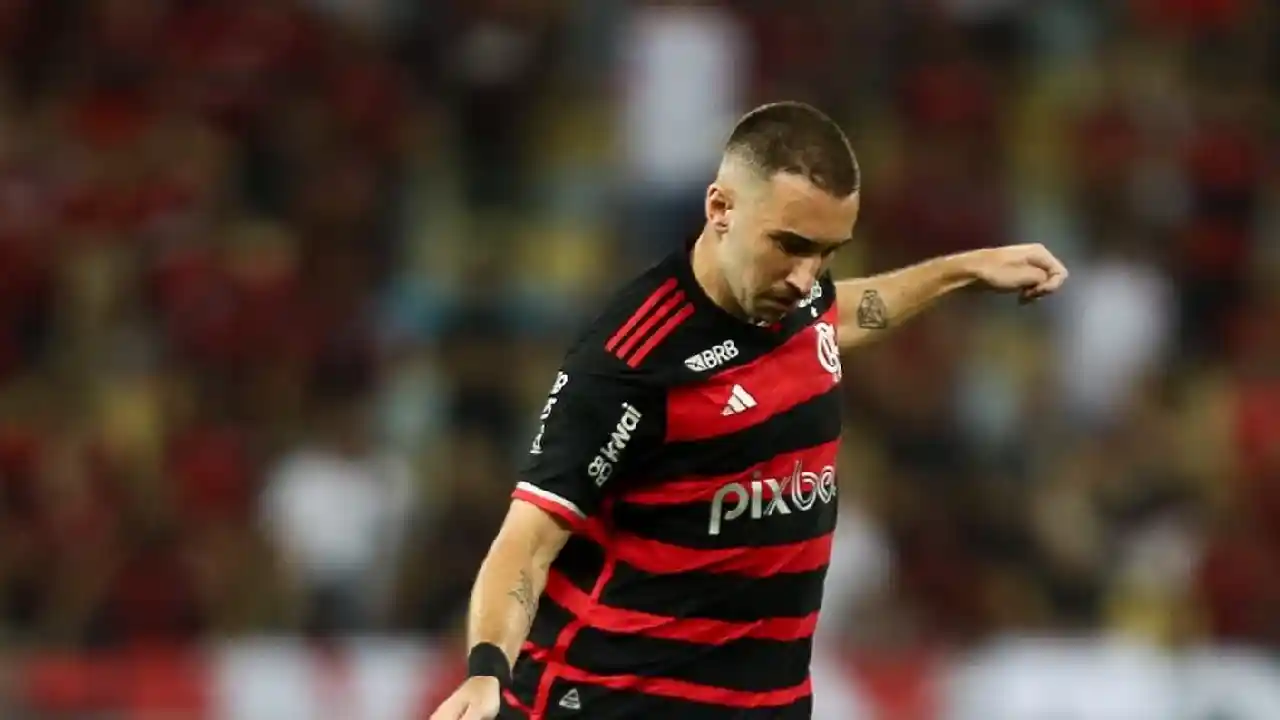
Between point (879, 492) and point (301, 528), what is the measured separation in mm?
2220

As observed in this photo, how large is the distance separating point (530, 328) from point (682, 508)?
214 inches

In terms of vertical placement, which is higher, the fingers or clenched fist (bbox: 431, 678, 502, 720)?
the fingers

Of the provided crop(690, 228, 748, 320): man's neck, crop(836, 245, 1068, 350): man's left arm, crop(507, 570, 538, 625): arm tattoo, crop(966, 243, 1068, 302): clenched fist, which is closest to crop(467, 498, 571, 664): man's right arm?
crop(507, 570, 538, 625): arm tattoo

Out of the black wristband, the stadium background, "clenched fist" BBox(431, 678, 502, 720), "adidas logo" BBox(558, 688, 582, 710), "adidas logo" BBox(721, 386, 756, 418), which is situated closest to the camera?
"clenched fist" BBox(431, 678, 502, 720)

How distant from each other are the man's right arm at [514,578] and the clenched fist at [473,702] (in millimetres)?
175

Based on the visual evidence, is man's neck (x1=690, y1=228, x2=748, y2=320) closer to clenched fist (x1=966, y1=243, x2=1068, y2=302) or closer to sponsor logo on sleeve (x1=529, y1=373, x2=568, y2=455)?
sponsor logo on sleeve (x1=529, y1=373, x2=568, y2=455)

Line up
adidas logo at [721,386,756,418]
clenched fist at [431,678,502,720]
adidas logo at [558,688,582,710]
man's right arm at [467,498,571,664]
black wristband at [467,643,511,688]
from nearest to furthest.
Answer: clenched fist at [431,678,502,720], black wristband at [467,643,511,688], man's right arm at [467,498,571,664], adidas logo at [721,386,756,418], adidas logo at [558,688,582,710]

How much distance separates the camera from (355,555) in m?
8.83

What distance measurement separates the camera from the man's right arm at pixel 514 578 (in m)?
4.05

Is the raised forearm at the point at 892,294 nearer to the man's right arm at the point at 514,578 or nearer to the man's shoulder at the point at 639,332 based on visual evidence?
the man's shoulder at the point at 639,332

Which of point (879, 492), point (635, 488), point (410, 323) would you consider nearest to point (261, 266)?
point (410, 323)

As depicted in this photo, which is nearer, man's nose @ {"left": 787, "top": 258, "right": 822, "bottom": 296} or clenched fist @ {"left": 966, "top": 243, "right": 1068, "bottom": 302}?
man's nose @ {"left": 787, "top": 258, "right": 822, "bottom": 296}

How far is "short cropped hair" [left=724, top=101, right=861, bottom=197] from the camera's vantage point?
13.6 ft

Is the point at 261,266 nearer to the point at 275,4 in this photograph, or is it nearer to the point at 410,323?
the point at 410,323
